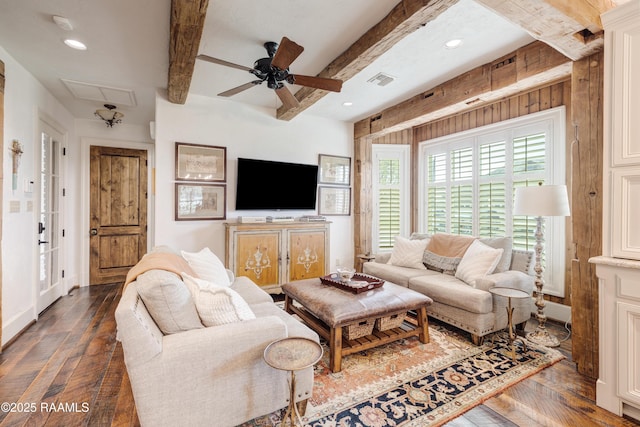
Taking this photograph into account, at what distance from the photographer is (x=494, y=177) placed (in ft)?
12.8

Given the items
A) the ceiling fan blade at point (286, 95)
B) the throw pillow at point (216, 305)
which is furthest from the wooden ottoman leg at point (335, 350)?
A: the ceiling fan blade at point (286, 95)

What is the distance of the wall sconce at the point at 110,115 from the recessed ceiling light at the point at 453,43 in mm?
4261

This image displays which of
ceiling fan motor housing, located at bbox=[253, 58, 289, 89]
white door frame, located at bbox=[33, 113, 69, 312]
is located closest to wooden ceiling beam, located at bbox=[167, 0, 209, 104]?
ceiling fan motor housing, located at bbox=[253, 58, 289, 89]

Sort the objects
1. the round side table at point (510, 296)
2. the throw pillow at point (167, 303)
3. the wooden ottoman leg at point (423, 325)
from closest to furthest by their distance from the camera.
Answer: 1. the throw pillow at point (167, 303)
2. the round side table at point (510, 296)
3. the wooden ottoman leg at point (423, 325)

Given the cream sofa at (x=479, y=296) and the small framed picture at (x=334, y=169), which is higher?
the small framed picture at (x=334, y=169)

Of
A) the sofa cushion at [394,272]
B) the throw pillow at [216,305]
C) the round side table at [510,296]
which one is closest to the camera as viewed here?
the throw pillow at [216,305]

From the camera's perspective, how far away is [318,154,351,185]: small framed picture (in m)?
4.72

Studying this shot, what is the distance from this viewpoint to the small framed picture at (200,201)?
12.3ft

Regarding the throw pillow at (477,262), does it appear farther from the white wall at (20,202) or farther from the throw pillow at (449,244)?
the white wall at (20,202)

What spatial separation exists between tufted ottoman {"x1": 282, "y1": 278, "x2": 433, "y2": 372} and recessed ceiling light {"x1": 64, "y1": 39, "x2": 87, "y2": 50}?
2865mm

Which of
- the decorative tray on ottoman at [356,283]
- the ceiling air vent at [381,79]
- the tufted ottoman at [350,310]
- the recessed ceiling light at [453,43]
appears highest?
the ceiling air vent at [381,79]

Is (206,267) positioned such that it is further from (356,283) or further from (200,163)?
(200,163)

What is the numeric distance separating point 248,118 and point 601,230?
13.0 feet

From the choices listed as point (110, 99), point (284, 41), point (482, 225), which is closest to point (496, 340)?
point (482, 225)
